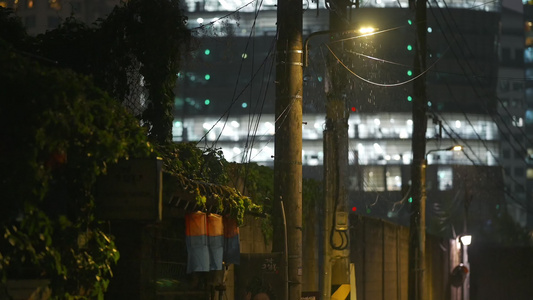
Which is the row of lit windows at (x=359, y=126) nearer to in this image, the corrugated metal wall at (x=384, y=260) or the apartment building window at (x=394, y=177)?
the apartment building window at (x=394, y=177)

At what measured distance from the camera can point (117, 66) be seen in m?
16.2

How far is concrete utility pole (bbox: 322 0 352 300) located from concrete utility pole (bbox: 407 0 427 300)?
10068 millimetres

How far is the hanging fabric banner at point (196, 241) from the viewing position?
47.9ft

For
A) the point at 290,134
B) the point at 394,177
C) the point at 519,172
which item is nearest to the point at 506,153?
the point at 519,172

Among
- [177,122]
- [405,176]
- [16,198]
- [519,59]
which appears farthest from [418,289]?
[519,59]

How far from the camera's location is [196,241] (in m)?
14.6

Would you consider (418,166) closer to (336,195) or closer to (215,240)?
(336,195)

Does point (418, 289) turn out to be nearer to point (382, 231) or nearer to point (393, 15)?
point (382, 231)

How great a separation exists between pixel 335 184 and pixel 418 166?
1079cm

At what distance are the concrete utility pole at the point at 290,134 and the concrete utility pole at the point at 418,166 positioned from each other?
1354 centimetres

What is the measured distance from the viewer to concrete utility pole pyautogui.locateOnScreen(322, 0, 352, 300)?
714 inches

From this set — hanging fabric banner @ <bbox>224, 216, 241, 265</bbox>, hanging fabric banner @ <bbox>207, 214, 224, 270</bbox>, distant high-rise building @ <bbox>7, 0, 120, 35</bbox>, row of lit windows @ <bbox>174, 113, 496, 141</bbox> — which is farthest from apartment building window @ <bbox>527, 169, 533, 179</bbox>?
hanging fabric banner @ <bbox>207, 214, 224, 270</bbox>

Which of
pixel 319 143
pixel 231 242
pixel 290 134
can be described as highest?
pixel 319 143

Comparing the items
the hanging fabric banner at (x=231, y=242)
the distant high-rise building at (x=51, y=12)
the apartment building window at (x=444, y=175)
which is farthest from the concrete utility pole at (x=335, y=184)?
the apartment building window at (x=444, y=175)
